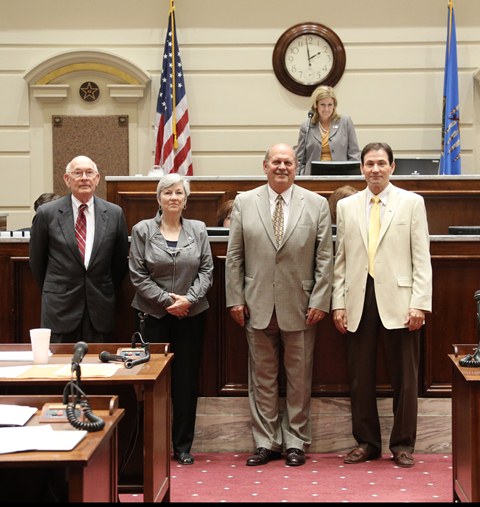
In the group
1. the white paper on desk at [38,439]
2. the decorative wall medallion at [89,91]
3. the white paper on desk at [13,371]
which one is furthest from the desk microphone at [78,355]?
the decorative wall medallion at [89,91]

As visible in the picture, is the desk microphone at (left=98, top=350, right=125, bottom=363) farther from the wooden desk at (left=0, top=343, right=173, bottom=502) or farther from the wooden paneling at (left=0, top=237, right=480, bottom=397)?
the wooden paneling at (left=0, top=237, right=480, bottom=397)

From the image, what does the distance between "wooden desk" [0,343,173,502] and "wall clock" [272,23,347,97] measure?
18.5ft

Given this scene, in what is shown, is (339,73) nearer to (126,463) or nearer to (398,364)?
(398,364)

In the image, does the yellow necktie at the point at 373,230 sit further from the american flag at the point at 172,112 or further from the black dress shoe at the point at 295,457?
the american flag at the point at 172,112

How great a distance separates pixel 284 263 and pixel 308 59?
186 inches

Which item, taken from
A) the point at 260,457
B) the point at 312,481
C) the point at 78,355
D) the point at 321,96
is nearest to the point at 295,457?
the point at 260,457

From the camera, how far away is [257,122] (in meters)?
8.98

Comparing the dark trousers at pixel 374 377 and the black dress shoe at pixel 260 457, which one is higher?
the dark trousers at pixel 374 377

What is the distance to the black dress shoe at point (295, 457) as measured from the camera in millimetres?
4543

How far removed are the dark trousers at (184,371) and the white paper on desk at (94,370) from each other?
1251mm

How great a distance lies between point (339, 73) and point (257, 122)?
3.07 ft

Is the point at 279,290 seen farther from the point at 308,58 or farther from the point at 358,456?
the point at 308,58

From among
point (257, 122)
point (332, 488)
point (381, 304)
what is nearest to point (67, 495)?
point (332, 488)

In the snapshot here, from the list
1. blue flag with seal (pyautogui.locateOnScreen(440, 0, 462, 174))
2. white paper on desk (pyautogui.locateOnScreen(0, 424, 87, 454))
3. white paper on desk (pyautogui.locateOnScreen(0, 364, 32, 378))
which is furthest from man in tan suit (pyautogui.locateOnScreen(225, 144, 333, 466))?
blue flag with seal (pyautogui.locateOnScreen(440, 0, 462, 174))
